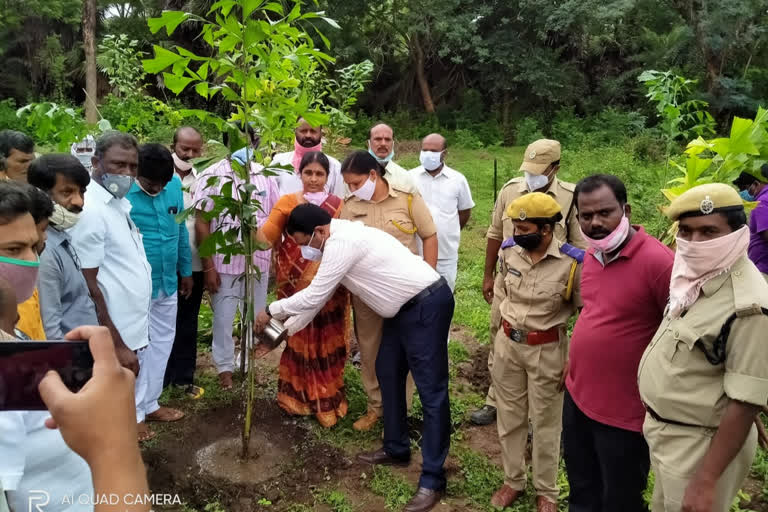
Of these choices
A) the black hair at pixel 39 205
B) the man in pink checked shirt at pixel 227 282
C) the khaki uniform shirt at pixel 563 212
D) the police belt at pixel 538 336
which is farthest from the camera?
the man in pink checked shirt at pixel 227 282

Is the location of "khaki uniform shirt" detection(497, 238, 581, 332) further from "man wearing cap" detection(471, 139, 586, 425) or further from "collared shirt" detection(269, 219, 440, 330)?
"man wearing cap" detection(471, 139, 586, 425)

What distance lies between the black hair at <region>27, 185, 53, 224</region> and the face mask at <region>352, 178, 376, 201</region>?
74.1 inches

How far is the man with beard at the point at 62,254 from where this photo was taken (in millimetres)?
2762

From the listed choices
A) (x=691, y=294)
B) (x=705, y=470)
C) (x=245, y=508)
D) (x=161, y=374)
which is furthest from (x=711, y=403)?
(x=161, y=374)

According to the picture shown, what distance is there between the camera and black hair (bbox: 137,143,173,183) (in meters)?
3.69

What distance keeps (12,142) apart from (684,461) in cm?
413

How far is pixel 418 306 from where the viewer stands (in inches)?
131

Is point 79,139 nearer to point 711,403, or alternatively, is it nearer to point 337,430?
point 337,430

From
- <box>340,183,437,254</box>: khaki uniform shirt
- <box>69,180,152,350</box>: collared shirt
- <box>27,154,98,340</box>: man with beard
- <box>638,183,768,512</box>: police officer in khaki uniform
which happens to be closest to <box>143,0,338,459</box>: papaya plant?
<box>69,180,152,350</box>: collared shirt

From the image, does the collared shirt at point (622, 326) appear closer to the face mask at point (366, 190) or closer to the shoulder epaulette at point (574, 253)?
the shoulder epaulette at point (574, 253)

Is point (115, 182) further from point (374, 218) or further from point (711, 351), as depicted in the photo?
point (711, 351)

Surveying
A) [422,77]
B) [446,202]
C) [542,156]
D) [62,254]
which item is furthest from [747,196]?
[422,77]

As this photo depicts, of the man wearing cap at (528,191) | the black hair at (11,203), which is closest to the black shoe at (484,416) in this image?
the man wearing cap at (528,191)

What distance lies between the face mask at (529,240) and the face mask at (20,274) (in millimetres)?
2148
